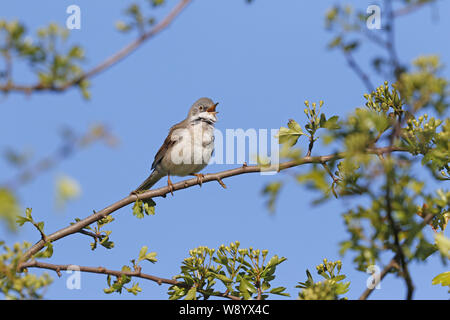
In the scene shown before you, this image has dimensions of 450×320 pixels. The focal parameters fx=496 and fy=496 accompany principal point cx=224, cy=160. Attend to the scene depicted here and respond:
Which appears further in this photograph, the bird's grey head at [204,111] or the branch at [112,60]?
the bird's grey head at [204,111]

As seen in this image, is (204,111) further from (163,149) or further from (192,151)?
(192,151)

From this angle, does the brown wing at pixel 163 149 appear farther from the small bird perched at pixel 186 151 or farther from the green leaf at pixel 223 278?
the green leaf at pixel 223 278

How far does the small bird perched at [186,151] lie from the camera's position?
988 centimetres

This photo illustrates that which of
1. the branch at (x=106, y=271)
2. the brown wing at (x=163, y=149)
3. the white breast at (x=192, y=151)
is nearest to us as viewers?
the branch at (x=106, y=271)

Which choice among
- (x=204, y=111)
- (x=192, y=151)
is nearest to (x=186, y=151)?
(x=192, y=151)

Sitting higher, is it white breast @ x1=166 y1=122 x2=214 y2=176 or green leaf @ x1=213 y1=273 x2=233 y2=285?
white breast @ x1=166 y1=122 x2=214 y2=176

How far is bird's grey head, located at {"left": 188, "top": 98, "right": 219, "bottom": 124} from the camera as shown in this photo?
10.8 meters

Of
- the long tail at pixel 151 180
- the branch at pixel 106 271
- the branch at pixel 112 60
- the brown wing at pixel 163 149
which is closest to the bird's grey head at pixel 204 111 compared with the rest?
the brown wing at pixel 163 149

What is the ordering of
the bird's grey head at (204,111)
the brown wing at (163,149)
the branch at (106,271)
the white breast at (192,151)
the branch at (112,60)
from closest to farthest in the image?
the branch at (112,60) < the branch at (106,271) < the white breast at (192,151) < the brown wing at (163,149) < the bird's grey head at (204,111)

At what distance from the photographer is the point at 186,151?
9.89 meters

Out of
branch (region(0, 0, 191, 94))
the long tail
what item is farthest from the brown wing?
branch (region(0, 0, 191, 94))

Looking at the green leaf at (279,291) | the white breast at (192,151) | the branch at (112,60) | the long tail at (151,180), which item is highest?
the white breast at (192,151)

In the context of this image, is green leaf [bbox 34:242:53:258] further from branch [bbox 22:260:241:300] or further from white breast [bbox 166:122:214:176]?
white breast [bbox 166:122:214:176]
